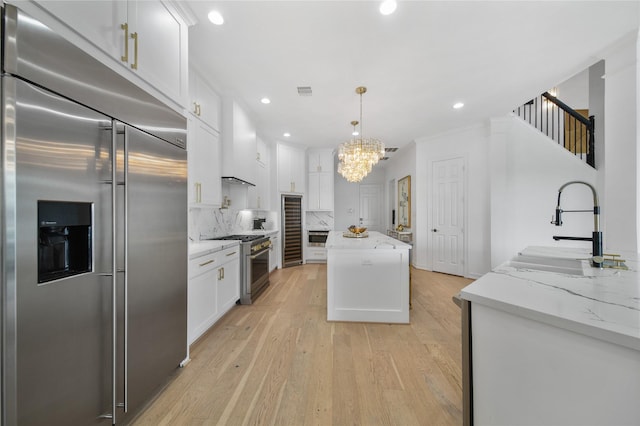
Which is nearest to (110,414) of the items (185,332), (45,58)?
(185,332)

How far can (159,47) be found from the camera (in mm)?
1647

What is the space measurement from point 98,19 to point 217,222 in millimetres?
2631

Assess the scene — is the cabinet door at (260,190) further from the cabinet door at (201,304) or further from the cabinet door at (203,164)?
the cabinet door at (201,304)

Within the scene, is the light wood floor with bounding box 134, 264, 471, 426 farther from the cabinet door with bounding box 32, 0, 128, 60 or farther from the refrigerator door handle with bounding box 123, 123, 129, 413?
the cabinet door with bounding box 32, 0, 128, 60

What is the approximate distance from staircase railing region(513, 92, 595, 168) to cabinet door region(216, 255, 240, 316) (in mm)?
5116

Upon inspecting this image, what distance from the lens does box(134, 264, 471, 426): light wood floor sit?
1.45m

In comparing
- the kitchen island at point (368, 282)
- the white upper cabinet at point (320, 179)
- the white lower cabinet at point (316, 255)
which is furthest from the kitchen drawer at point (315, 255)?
the kitchen island at point (368, 282)

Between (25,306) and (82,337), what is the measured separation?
0.30m

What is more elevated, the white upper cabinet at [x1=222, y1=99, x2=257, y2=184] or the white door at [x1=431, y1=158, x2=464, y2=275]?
the white upper cabinet at [x1=222, y1=99, x2=257, y2=184]

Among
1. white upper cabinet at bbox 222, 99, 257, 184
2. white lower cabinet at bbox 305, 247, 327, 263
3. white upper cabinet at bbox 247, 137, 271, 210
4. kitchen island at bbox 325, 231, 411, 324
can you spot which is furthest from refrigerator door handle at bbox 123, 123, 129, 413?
white lower cabinet at bbox 305, 247, 327, 263

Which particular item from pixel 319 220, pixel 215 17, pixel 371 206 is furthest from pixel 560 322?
pixel 371 206

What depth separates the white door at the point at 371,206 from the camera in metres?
7.93

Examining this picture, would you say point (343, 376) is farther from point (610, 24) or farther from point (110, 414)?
point (610, 24)

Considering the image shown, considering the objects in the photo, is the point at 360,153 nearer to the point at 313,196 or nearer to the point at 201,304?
the point at 201,304
